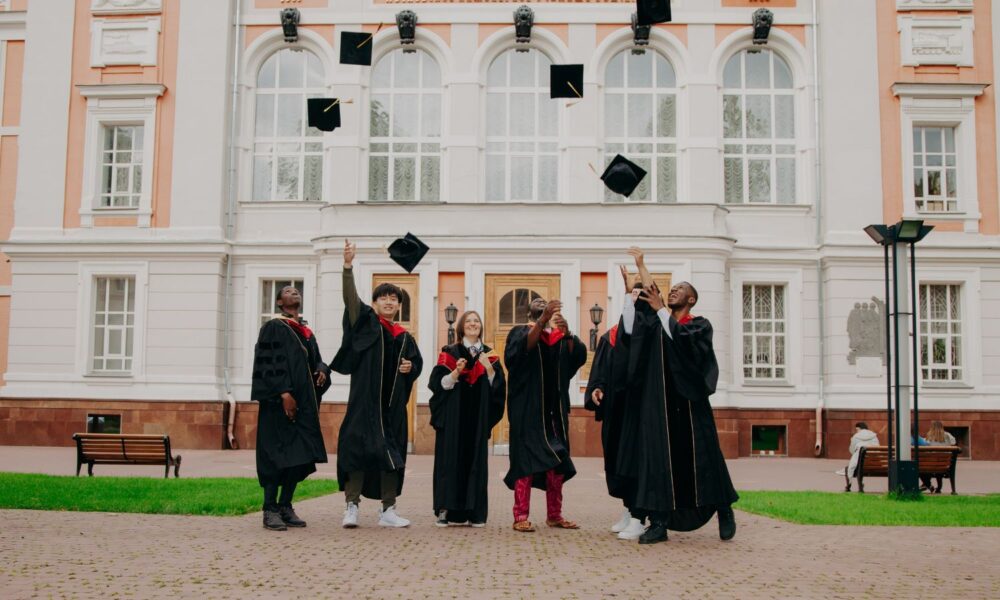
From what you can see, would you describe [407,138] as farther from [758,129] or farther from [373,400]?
[373,400]

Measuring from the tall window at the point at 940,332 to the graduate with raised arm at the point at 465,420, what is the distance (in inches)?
640

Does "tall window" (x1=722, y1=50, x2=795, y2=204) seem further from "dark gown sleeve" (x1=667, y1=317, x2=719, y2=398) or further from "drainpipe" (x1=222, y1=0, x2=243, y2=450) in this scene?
"dark gown sleeve" (x1=667, y1=317, x2=719, y2=398)

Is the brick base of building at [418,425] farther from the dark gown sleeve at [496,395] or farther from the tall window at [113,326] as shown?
the dark gown sleeve at [496,395]

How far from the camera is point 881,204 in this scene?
23.5 m

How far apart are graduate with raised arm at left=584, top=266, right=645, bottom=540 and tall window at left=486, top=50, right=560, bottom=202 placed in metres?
14.4

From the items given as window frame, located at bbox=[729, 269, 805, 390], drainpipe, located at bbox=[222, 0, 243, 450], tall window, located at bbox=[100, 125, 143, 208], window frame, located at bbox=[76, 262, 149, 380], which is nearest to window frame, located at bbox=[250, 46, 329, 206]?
drainpipe, located at bbox=[222, 0, 243, 450]

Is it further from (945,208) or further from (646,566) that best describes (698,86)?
(646,566)

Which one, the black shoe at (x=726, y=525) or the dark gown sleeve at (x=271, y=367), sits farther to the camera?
the dark gown sleeve at (x=271, y=367)

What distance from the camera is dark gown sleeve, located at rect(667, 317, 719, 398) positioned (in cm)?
887

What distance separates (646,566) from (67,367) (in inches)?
780

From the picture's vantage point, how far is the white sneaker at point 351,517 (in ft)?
31.5

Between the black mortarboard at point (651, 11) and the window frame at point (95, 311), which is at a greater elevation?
the black mortarboard at point (651, 11)

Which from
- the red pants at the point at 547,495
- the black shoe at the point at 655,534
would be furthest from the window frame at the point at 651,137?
the black shoe at the point at 655,534

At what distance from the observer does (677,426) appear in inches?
356
